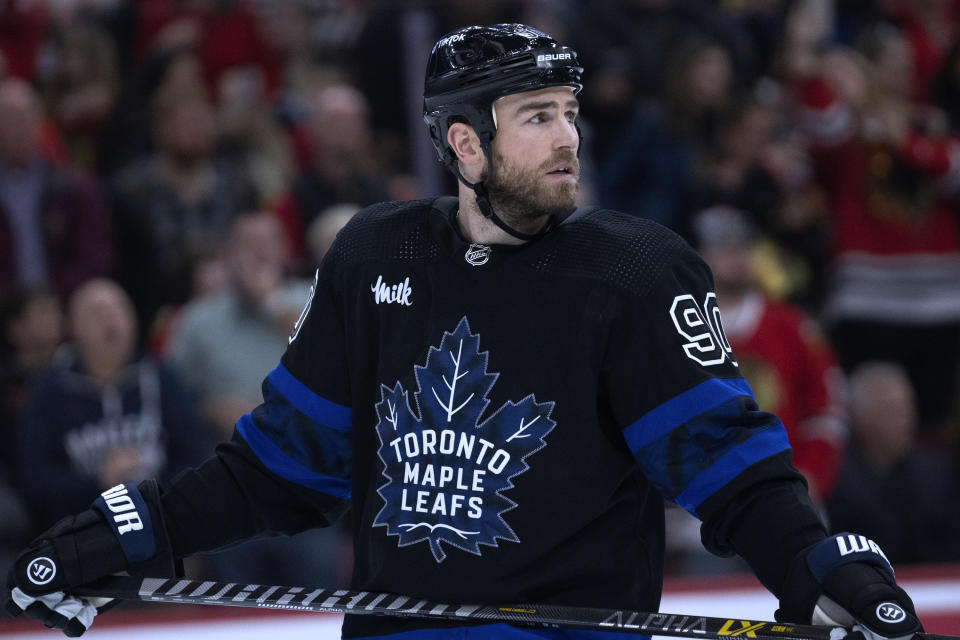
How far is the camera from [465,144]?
8.45 ft

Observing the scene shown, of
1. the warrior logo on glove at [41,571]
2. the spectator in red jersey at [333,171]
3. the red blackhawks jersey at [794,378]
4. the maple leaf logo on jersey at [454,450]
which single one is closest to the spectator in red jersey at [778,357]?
the red blackhawks jersey at [794,378]

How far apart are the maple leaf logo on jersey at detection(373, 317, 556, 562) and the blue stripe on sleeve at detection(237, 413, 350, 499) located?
0.24m

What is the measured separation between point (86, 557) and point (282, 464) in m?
0.39

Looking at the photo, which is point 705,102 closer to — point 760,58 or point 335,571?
point 760,58

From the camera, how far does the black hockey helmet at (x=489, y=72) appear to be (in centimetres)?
246

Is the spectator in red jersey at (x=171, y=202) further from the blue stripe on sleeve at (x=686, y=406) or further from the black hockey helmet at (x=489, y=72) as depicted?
the blue stripe on sleeve at (x=686, y=406)

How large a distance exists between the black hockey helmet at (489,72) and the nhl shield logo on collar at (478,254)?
5 cm

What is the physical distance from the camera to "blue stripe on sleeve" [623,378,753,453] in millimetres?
2328

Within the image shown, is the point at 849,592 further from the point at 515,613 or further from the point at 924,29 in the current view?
the point at 924,29

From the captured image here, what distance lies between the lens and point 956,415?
6113mm

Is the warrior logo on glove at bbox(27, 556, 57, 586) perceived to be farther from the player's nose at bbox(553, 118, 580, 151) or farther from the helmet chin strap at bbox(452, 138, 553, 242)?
the player's nose at bbox(553, 118, 580, 151)

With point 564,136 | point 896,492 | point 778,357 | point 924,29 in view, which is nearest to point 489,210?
point 564,136

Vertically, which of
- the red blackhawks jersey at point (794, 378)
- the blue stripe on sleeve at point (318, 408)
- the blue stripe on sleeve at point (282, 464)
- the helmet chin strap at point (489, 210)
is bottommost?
the red blackhawks jersey at point (794, 378)

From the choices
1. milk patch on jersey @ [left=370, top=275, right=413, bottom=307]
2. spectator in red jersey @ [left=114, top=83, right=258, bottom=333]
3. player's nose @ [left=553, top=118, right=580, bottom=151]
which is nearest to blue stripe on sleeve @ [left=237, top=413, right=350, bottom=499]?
milk patch on jersey @ [left=370, top=275, right=413, bottom=307]
